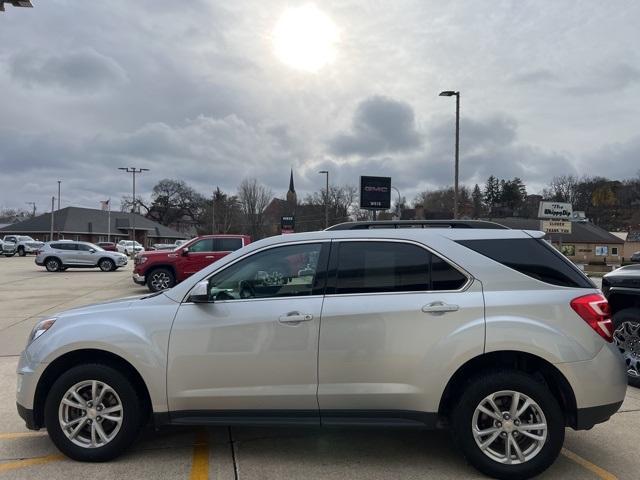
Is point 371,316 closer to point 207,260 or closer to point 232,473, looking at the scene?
point 232,473

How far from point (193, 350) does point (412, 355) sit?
1.59 m

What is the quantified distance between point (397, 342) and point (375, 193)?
18569mm

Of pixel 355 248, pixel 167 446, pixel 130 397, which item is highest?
pixel 355 248

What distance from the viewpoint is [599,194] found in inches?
3644

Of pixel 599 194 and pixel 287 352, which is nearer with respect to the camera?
pixel 287 352

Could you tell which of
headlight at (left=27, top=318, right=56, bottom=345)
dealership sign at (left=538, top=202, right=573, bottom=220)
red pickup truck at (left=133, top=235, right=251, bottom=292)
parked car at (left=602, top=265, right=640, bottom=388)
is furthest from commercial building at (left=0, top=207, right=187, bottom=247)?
parked car at (left=602, top=265, right=640, bottom=388)

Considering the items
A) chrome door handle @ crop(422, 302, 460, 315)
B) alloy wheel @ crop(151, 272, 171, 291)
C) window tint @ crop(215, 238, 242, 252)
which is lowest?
alloy wheel @ crop(151, 272, 171, 291)

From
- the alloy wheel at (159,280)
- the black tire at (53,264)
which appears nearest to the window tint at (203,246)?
the alloy wheel at (159,280)

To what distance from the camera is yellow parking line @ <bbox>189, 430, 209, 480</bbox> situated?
3.57m

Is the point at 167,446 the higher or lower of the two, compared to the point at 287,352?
lower

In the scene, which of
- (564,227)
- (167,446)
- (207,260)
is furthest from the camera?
(564,227)

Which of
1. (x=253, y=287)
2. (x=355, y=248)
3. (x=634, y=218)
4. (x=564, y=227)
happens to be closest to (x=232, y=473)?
(x=253, y=287)

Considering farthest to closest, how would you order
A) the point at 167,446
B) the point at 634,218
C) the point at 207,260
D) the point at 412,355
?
1. the point at 634,218
2. the point at 207,260
3. the point at 167,446
4. the point at 412,355

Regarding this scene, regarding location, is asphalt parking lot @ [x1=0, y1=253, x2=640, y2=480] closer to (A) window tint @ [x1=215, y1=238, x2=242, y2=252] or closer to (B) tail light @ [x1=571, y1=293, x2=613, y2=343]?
(B) tail light @ [x1=571, y1=293, x2=613, y2=343]
